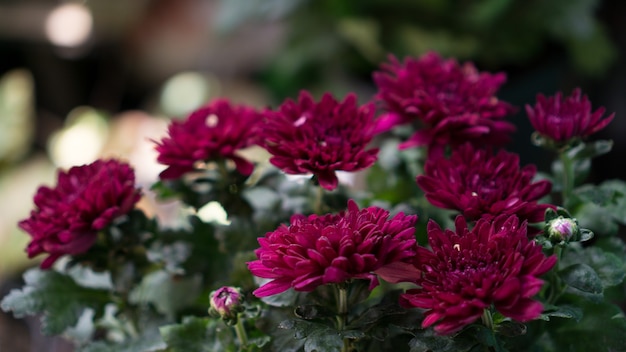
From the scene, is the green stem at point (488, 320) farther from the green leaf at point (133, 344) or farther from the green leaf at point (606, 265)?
the green leaf at point (133, 344)

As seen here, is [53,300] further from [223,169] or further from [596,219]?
[596,219]

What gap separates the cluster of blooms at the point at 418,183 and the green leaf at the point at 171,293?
79 mm

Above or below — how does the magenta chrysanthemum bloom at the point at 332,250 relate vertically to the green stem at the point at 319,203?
below

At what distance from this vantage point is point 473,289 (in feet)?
0.98

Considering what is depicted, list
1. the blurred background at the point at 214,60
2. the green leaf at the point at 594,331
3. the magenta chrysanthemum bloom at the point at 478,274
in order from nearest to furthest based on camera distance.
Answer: the magenta chrysanthemum bloom at the point at 478,274
the green leaf at the point at 594,331
the blurred background at the point at 214,60

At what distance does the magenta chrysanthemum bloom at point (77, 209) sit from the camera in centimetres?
41

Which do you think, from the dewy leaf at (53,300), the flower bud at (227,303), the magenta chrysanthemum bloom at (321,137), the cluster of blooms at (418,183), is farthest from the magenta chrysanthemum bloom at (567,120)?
the dewy leaf at (53,300)

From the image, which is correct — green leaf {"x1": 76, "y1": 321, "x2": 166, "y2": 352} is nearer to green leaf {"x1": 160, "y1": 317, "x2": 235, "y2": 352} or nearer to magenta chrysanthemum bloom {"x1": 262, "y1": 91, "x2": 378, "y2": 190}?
green leaf {"x1": 160, "y1": 317, "x2": 235, "y2": 352}

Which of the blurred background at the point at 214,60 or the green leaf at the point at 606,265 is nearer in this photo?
the green leaf at the point at 606,265

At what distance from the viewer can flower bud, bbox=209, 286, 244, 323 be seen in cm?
36

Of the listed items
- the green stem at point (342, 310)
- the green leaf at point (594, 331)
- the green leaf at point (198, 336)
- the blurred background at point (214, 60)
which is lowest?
the green leaf at point (594, 331)

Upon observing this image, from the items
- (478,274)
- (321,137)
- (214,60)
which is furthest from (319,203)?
(214,60)

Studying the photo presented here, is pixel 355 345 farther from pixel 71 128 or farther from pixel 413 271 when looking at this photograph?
pixel 71 128

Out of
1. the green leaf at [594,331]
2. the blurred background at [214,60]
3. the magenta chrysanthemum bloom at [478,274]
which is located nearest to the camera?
the magenta chrysanthemum bloom at [478,274]
